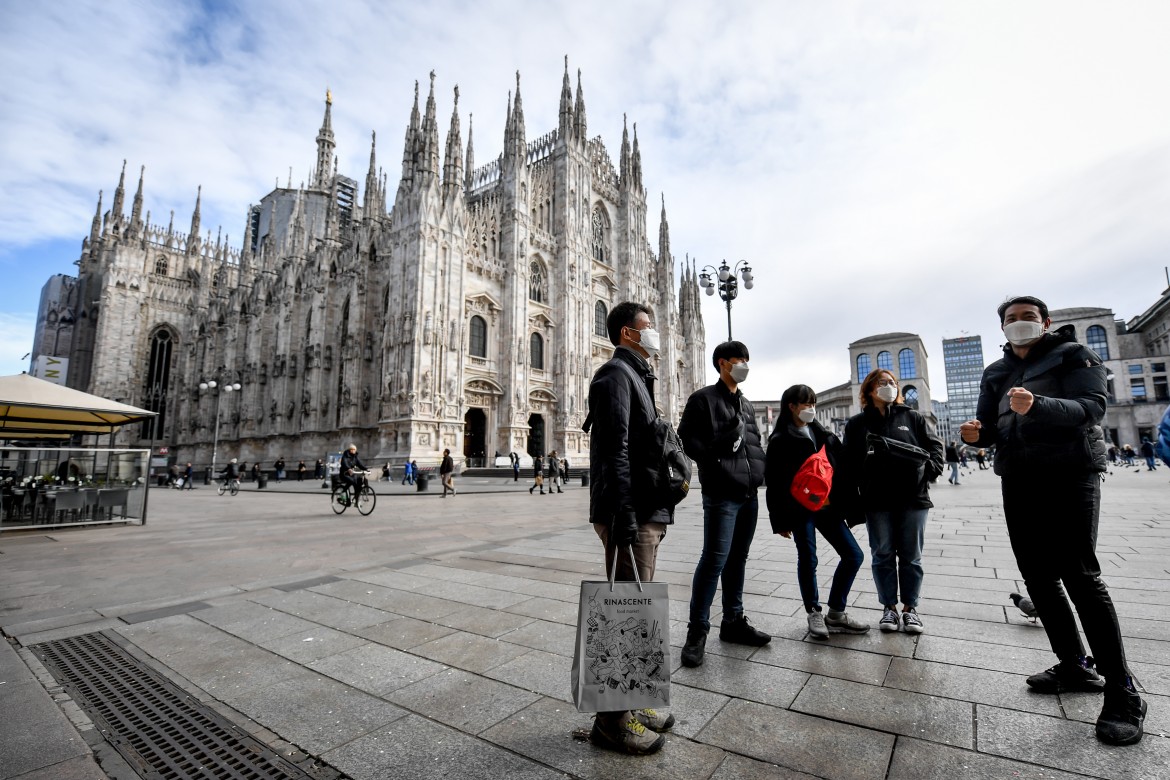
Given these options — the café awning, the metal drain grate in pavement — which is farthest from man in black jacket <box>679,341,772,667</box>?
the café awning

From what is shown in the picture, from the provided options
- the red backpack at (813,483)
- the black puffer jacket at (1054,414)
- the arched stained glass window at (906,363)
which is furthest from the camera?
the arched stained glass window at (906,363)

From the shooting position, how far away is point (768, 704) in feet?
8.02

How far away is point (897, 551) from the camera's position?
356 cm

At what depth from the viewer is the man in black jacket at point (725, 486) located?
303cm

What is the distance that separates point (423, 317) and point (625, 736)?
25294mm

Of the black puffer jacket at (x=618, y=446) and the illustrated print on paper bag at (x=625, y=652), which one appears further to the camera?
the black puffer jacket at (x=618, y=446)

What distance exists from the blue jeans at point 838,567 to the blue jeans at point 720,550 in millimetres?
467

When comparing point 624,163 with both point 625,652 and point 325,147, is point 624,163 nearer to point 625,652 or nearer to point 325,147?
point 325,147

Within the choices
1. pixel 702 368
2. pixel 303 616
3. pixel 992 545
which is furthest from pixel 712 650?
pixel 702 368

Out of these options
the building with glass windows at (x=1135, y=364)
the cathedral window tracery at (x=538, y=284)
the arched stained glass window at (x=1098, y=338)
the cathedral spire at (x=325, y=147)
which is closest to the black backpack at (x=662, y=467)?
the cathedral window tracery at (x=538, y=284)

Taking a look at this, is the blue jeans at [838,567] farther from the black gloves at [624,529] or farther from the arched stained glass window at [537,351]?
the arched stained glass window at [537,351]

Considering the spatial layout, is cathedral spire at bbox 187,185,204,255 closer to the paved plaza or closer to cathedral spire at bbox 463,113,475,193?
cathedral spire at bbox 463,113,475,193

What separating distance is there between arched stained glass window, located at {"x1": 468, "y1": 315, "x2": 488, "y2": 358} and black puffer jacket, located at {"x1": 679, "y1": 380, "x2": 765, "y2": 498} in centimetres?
2666

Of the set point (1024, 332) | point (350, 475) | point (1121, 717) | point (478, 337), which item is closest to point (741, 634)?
point (1121, 717)
